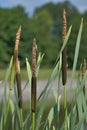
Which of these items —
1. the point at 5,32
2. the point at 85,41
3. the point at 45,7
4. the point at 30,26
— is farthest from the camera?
the point at 45,7

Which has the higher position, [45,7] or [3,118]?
[45,7]

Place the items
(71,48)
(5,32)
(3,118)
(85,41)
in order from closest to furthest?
(3,118)
(85,41)
(71,48)
(5,32)

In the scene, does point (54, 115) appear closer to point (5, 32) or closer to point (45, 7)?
point (5, 32)

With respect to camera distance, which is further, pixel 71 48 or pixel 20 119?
pixel 71 48

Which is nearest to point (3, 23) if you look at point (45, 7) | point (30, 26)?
point (30, 26)

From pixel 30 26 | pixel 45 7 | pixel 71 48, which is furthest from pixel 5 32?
pixel 45 7

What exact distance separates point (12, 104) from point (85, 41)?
0.22 metres

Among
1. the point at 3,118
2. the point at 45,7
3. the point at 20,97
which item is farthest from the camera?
the point at 45,7

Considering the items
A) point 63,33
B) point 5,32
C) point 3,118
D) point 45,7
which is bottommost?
point 3,118

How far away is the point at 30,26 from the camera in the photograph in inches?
1129

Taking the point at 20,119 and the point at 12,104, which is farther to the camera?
the point at 12,104

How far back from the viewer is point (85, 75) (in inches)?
35.2

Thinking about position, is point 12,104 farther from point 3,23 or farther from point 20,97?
point 3,23

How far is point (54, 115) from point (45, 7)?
5504cm
